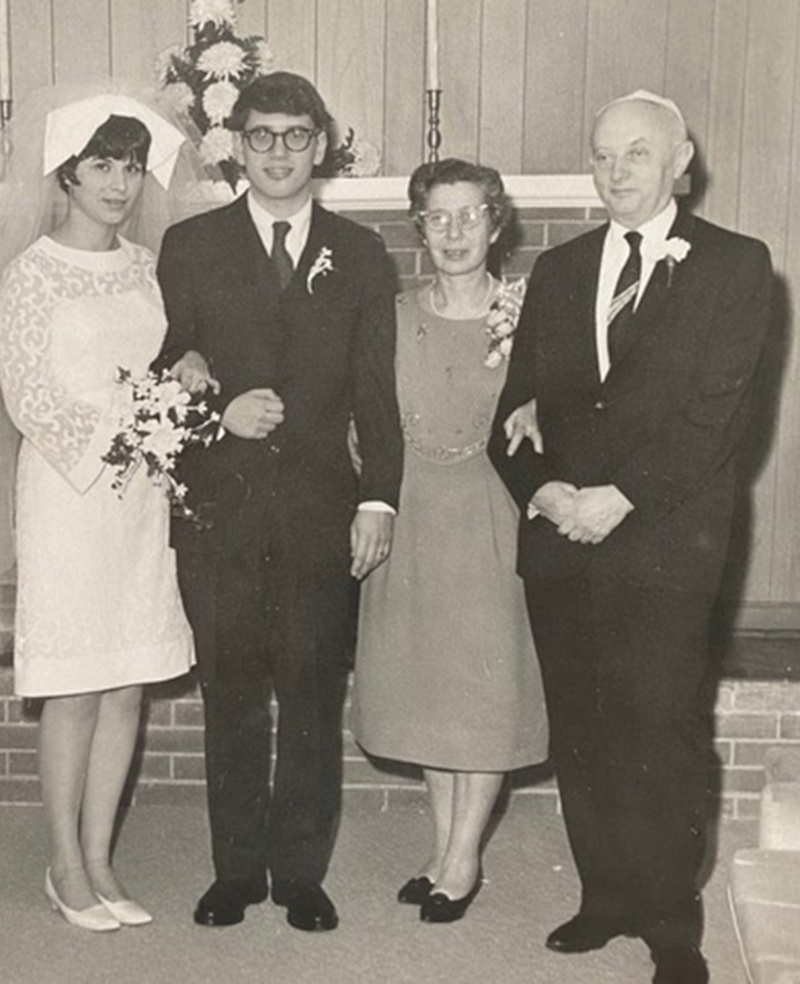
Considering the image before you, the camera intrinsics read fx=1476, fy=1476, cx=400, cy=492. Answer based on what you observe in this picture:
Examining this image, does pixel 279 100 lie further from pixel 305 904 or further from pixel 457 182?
pixel 305 904

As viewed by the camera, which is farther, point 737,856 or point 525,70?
point 525,70

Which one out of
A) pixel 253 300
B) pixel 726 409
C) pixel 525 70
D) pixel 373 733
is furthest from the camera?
pixel 525 70

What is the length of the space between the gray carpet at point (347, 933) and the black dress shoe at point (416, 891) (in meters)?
0.04

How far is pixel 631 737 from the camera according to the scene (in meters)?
3.10

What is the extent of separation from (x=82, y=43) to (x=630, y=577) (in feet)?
10.3

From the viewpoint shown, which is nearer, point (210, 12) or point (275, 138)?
point (275, 138)

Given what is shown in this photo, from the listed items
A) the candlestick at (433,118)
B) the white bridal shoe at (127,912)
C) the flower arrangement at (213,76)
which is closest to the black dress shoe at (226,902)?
the white bridal shoe at (127,912)

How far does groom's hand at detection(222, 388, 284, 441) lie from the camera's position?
10.3ft

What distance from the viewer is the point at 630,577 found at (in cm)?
301

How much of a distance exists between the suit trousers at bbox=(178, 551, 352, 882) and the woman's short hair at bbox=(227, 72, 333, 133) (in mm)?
971

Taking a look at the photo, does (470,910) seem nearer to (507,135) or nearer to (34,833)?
(34,833)

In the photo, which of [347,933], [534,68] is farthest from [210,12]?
[347,933]

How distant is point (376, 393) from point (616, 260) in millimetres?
600

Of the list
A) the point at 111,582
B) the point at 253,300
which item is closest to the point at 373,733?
the point at 111,582
